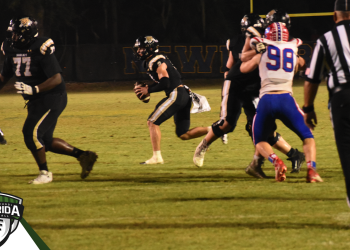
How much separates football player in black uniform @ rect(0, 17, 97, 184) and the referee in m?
3.32

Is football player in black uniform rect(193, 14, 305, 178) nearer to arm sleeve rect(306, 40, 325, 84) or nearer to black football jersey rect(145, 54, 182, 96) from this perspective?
black football jersey rect(145, 54, 182, 96)

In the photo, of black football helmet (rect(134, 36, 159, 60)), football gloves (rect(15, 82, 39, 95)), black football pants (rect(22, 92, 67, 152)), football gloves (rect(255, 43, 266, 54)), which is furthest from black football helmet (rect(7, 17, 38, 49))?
football gloves (rect(255, 43, 266, 54))

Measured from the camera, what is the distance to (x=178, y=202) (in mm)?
6023

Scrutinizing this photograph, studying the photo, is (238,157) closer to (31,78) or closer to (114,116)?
(31,78)

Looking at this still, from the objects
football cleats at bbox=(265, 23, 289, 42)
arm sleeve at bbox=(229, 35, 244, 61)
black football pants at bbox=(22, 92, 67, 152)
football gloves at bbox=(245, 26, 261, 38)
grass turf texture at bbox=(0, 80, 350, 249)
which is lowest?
grass turf texture at bbox=(0, 80, 350, 249)

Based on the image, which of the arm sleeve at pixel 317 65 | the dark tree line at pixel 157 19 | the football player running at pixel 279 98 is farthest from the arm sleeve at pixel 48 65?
the dark tree line at pixel 157 19

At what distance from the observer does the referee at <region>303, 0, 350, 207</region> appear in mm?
4695

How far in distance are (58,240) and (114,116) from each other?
38.6 feet

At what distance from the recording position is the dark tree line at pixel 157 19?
4000 centimetres

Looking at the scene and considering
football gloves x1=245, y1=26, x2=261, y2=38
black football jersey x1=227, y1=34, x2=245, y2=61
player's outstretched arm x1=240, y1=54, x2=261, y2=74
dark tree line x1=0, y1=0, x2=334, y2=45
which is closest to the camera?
player's outstretched arm x1=240, y1=54, x2=261, y2=74

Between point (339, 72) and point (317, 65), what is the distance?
0.64 ft

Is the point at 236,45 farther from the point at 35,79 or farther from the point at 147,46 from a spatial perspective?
the point at 35,79

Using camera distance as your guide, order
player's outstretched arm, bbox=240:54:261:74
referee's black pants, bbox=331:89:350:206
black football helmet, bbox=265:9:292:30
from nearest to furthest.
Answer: referee's black pants, bbox=331:89:350:206, player's outstretched arm, bbox=240:54:261:74, black football helmet, bbox=265:9:292:30

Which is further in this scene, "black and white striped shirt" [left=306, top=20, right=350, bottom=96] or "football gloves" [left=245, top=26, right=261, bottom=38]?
"football gloves" [left=245, top=26, right=261, bottom=38]
